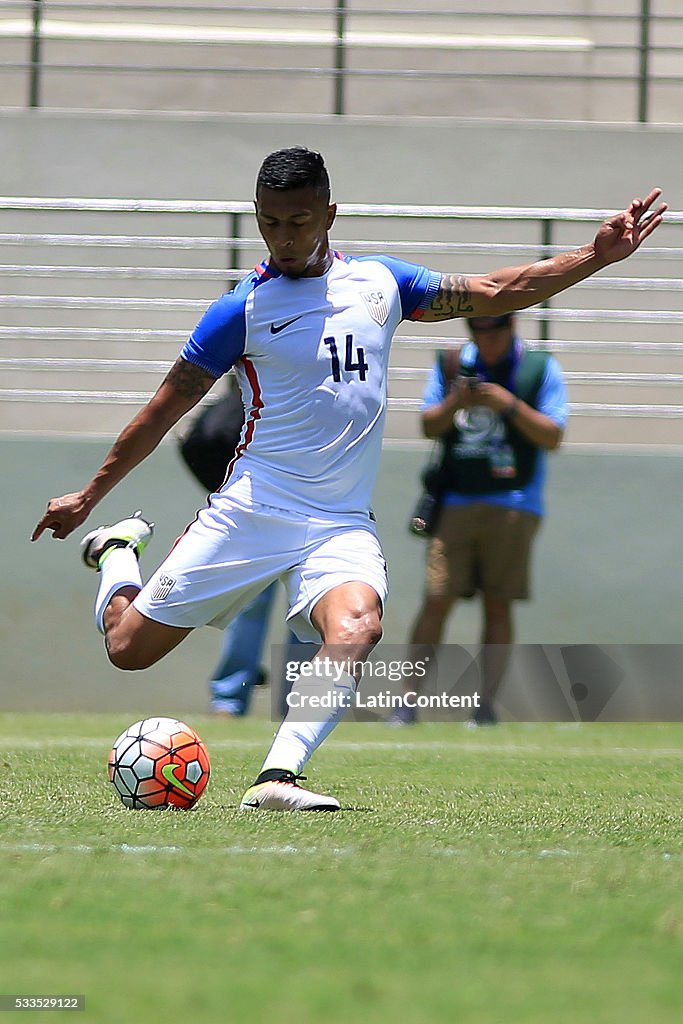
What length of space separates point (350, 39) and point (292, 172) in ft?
30.8

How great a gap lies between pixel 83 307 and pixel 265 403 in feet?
20.7

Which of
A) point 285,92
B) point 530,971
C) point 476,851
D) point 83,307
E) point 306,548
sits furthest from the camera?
point 285,92

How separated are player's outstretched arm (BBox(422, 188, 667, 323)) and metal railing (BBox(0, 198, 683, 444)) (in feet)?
18.0

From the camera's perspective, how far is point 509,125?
12.3 meters

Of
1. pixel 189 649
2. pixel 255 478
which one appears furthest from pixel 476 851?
pixel 189 649

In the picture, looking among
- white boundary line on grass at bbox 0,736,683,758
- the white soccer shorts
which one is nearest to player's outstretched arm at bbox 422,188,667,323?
the white soccer shorts

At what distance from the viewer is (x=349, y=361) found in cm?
517

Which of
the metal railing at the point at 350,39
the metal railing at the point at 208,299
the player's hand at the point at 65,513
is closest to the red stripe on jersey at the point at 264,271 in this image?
the player's hand at the point at 65,513

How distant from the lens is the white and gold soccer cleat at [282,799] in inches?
183

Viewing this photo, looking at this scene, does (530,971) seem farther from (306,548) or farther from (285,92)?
(285,92)

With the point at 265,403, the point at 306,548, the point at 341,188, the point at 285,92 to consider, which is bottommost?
the point at 306,548

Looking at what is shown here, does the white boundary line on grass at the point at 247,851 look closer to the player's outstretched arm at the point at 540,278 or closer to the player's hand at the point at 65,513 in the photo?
the player's hand at the point at 65,513

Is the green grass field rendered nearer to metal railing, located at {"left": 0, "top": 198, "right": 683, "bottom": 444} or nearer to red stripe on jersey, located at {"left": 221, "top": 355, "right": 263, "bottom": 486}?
red stripe on jersey, located at {"left": 221, "top": 355, "right": 263, "bottom": 486}

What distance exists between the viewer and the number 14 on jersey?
203 inches
